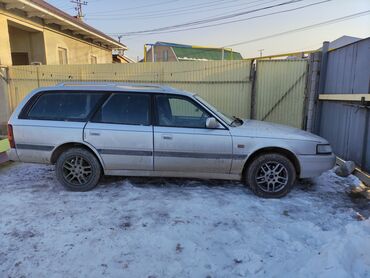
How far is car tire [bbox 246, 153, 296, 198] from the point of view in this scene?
437 cm

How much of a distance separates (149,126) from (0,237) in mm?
2341

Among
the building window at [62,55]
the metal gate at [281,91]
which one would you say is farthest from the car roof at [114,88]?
the building window at [62,55]

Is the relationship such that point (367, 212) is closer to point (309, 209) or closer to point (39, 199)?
point (309, 209)

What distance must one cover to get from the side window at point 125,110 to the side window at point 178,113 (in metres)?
0.22

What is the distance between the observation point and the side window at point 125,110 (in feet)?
14.9

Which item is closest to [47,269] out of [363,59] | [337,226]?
[337,226]

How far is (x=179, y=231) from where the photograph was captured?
11.2ft

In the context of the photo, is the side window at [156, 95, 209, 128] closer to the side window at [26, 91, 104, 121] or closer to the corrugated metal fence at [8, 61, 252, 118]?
the side window at [26, 91, 104, 121]

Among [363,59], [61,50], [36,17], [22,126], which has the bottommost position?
[22,126]

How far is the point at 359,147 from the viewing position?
218 inches

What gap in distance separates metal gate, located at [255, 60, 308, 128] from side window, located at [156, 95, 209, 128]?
422 centimetres

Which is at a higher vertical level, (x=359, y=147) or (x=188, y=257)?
(x=359, y=147)

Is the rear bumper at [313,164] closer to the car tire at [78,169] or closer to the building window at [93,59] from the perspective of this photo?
the car tire at [78,169]

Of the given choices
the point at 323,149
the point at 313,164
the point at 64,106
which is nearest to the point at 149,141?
the point at 64,106
